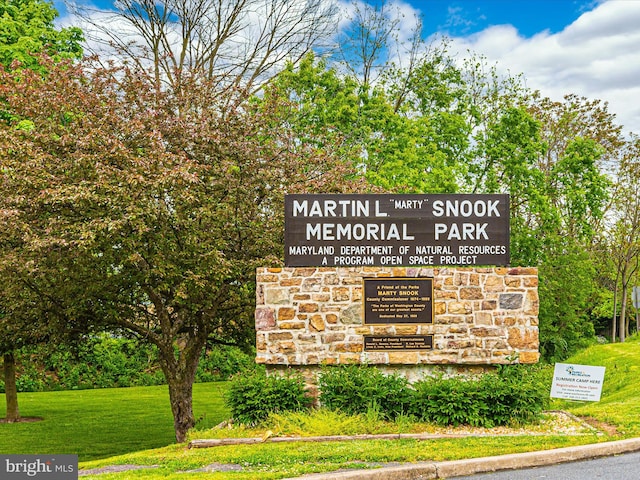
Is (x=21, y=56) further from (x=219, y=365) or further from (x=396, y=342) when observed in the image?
(x=219, y=365)

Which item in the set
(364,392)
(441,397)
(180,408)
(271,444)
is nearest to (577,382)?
(441,397)

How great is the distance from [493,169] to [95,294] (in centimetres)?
1737

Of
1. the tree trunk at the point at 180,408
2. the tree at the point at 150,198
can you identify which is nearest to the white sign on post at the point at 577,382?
the tree at the point at 150,198

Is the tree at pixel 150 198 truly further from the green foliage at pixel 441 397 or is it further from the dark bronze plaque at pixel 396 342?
the green foliage at pixel 441 397

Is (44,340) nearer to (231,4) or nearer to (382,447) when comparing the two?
(382,447)

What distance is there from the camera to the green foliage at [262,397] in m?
12.4

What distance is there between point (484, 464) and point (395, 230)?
4900 mm

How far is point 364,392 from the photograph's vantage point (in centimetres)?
1228

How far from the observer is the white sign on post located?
13.4 meters

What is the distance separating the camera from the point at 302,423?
38.9 ft

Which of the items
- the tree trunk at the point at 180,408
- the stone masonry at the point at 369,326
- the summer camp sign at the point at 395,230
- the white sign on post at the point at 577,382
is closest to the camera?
the stone masonry at the point at 369,326

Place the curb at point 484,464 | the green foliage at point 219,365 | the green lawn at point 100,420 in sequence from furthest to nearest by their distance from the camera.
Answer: the green foliage at point 219,365 < the green lawn at point 100,420 < the curb at point 484,464

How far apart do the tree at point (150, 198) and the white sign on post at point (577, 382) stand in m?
5.61

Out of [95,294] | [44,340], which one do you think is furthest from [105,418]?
[95,294]
